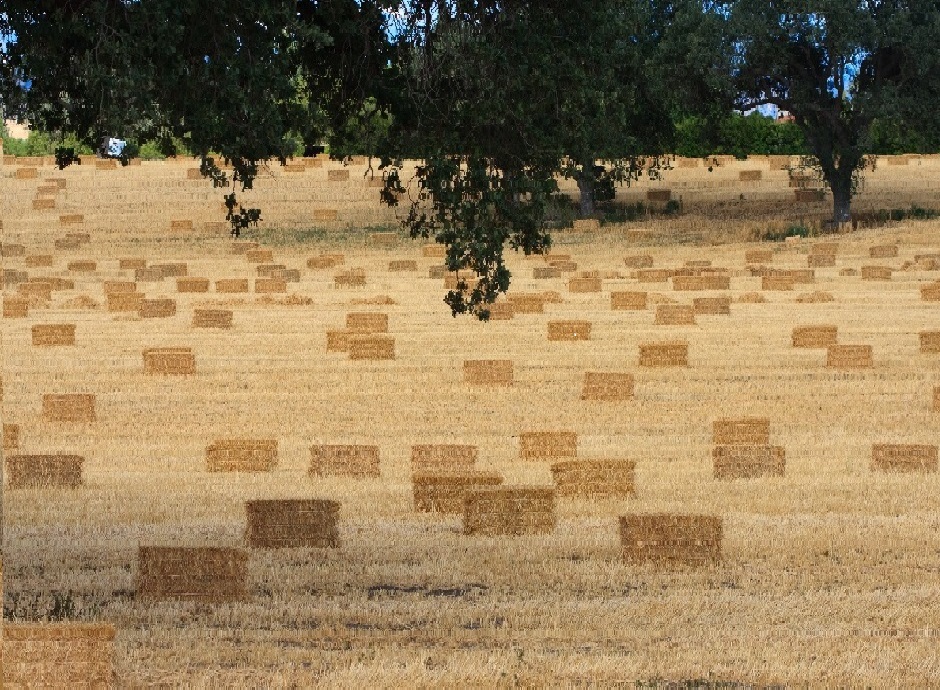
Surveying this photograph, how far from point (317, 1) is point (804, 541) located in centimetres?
631

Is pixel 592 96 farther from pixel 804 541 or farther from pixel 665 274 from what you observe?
pixel 665 274

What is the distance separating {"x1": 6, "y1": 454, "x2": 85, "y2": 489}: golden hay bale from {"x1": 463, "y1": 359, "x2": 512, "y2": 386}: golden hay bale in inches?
388

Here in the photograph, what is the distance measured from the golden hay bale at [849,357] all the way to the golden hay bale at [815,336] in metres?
2.22

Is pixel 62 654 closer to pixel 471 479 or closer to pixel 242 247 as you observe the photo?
pixel 471 479

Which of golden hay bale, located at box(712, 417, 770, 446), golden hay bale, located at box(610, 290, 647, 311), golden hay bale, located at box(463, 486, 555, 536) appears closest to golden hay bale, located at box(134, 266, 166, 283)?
golden hay bale, located at box(610, 290, 647, 311)

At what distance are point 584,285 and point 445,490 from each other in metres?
25.1

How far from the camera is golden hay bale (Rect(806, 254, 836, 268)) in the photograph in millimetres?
48312

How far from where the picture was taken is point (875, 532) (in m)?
17.6

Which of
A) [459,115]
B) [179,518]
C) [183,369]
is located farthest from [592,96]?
[183,369]

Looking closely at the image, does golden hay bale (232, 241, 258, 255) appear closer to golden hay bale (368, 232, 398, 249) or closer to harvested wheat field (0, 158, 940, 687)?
golden hay bale (368, 232, 398, 249)

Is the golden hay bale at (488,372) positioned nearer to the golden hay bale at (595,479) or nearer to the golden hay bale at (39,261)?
the golden hay bale at (595,479)

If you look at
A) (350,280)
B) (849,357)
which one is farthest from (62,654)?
(350,280)

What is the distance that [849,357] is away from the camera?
31484mm

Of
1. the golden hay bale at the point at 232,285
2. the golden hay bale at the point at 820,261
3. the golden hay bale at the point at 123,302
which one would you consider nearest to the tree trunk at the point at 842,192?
the golden hay bale at the point at 820,261
